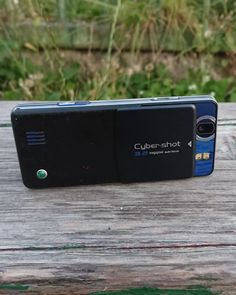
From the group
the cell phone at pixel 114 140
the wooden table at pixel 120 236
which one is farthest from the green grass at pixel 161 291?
the cell phone at pixel 114 140

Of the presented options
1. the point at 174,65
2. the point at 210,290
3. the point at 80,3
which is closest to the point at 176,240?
the point at 210,290

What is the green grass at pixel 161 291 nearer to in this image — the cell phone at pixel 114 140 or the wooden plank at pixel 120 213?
the wooden plank at pixel 120 213

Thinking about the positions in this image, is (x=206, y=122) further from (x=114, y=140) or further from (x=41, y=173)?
(x=41, y=173)

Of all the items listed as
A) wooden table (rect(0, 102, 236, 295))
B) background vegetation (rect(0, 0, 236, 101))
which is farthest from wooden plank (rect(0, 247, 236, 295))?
background vegetation (rect(0, 0, 236, 101))

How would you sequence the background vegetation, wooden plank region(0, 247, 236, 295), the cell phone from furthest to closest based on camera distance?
1. the background vegetation
2. the cell phone
3. wooden plank region(0, 247, 236, 295)

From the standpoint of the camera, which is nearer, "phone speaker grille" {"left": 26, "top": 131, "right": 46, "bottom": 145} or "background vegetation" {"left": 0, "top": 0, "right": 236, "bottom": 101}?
"phone speaker grille" {"left": 26, "top": 131, "right": 46, "bottom": 145}

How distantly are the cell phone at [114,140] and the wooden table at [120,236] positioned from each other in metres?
0.02

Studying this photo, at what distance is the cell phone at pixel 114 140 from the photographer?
2.22ft

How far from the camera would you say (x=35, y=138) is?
689 mm

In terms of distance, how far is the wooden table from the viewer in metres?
0.57

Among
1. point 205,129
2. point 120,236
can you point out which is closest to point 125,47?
point 205,129

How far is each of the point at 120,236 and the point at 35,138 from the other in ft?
0.59

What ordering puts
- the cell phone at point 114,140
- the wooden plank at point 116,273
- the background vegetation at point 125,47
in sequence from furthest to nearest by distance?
the background vegetation at point 125,47 < the cell phone at point 114,140 < the wooden plank at point 116,273

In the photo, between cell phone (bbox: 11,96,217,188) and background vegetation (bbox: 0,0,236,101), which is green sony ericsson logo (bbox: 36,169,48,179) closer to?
cell phone (bbox: 11,96,217,188)
